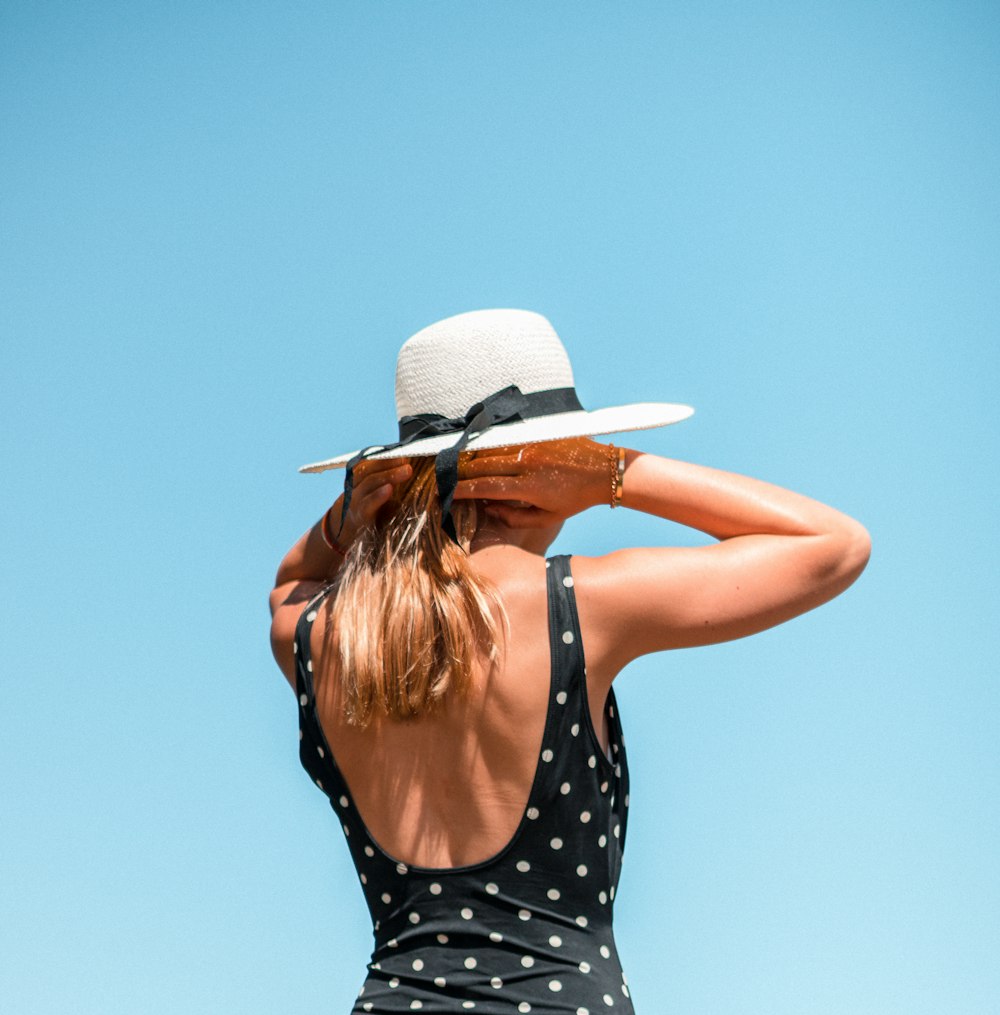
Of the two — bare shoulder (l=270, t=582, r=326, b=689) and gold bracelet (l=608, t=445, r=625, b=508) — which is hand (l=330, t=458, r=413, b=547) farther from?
gold bracelet (l=608, t=445, r=625, b=508)

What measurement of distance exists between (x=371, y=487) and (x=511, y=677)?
0.50 meters

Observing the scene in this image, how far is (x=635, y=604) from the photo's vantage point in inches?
93.8

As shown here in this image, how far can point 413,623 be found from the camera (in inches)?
95.7

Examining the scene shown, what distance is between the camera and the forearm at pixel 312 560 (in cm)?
286

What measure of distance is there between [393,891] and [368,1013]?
198mm

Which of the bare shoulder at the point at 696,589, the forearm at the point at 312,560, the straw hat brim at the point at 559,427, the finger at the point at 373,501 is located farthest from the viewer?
the forearm at the point at 312,560

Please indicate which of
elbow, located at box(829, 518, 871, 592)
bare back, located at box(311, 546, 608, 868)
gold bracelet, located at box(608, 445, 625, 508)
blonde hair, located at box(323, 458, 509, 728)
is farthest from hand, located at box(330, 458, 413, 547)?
elbow, located at box(829, 518, 871, 592)

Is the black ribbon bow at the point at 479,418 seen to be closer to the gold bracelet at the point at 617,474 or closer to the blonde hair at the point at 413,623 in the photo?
the blonde hair at the point at 413,623

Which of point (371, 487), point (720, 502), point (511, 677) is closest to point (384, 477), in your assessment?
point (371, 487)

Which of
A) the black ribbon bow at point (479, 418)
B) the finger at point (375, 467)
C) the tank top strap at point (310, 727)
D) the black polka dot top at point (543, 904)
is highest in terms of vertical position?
the black ribbon bow at point (479, 418)

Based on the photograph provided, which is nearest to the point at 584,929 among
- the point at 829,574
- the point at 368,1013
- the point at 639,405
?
the point at 368,1013

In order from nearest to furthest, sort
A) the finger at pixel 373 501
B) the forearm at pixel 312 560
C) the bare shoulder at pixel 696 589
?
the bare shoulder at pixel 696 589
the finger at pixel 373 501
the forearm at pixel 312 560

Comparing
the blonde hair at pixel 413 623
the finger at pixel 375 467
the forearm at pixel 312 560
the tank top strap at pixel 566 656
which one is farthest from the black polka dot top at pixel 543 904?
the forearm at pixel 312 560

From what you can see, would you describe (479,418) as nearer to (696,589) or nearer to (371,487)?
(371,487)
